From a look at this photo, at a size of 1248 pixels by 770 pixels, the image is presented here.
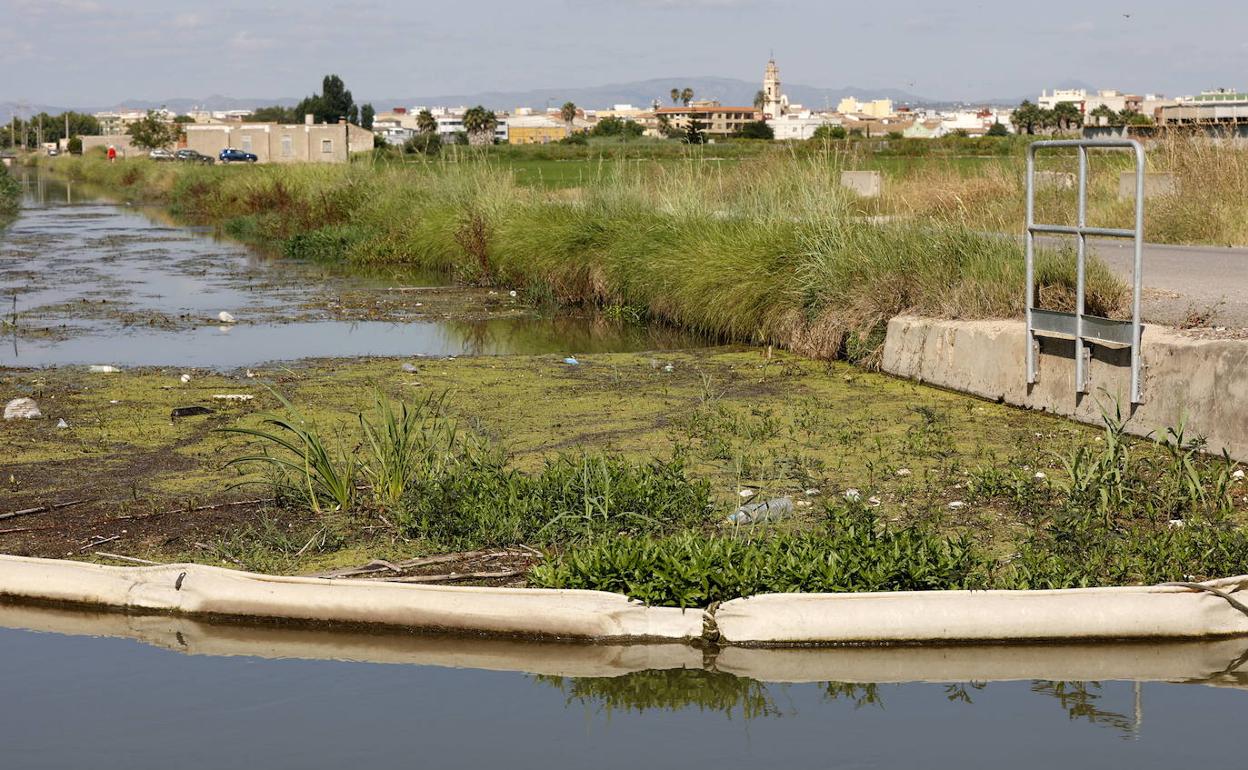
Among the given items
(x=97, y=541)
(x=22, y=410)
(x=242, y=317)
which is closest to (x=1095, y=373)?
(x=97, y=541)

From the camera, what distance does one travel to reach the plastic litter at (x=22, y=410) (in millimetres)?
9318

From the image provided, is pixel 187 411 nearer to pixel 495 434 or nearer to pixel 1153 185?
pixel 495 434

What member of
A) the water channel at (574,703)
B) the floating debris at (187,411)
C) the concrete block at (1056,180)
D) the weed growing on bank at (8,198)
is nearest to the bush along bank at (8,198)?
the weed growing on bank at (8,198)

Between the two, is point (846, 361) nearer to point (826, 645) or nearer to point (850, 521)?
point (850, 521)

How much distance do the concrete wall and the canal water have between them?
3797 millimetres

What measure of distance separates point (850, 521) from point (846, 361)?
5984mm

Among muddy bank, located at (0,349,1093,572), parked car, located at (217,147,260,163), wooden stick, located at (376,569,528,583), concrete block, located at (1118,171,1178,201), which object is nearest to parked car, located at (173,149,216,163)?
parked car, located at (217,147,260,163)

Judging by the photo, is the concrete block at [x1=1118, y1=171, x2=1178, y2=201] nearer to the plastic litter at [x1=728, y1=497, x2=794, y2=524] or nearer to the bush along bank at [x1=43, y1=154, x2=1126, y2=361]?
the bush along bank at [x1=43, y1=154, x2=1126, y2=361]

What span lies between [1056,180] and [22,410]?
11962mm

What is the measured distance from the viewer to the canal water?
44.9 feet

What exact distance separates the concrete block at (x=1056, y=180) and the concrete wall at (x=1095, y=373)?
6.94 metres

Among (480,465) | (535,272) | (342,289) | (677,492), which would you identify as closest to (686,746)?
(677,492)

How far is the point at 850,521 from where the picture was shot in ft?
19.4

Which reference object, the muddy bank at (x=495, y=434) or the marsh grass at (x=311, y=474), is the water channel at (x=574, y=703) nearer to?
the muddy bank at (x=495, y=434)
